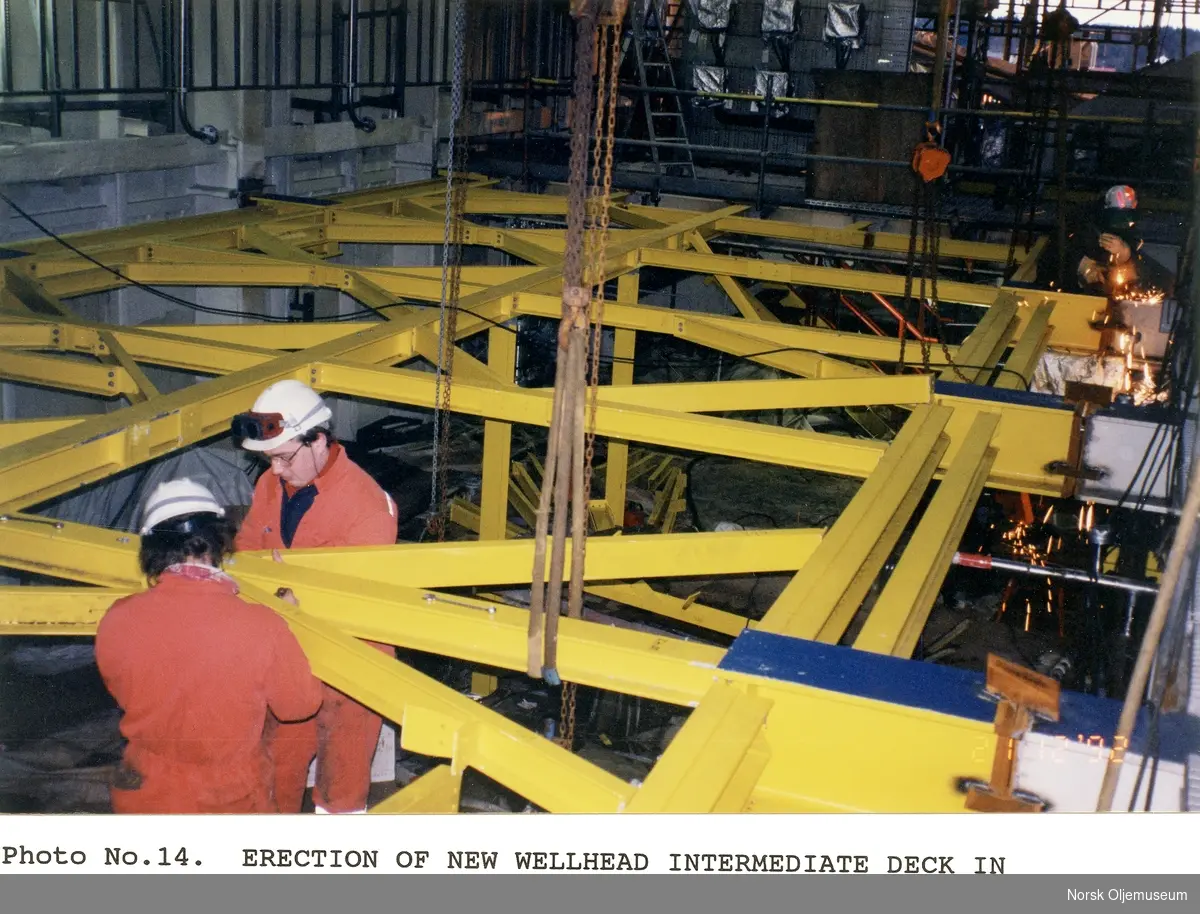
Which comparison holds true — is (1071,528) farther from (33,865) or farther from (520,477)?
(33,865)

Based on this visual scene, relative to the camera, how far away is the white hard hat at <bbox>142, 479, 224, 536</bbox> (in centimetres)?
348

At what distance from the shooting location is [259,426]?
4418 millimetres

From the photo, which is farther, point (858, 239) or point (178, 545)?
point (858, 239)

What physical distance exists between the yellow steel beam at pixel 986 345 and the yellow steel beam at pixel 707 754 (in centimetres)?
344

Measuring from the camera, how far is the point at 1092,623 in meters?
6.93

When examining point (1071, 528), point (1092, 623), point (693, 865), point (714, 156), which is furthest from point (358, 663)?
point (714, 156)

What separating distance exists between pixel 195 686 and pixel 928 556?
2.41 metres

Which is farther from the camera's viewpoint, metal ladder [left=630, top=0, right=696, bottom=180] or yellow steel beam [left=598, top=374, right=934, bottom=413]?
metal ladder [left=630, top=0, right=696, bottom=180]

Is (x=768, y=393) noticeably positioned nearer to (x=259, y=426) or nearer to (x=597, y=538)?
(x=597, y=538)

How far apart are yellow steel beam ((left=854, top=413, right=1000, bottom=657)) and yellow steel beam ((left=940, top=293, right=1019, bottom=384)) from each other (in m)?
0.80

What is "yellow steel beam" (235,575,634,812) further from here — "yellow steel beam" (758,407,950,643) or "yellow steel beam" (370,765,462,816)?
"yellow steel beam" (758,407,950,643)

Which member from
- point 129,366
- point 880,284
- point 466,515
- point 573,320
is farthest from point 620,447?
point 573,320

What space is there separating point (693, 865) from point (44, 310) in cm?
516

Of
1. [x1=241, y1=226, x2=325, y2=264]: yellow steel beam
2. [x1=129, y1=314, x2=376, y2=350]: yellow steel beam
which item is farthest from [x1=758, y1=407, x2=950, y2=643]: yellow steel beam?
[x1=241, y1=226, x2=325, y2=264]: yellow steel beam
